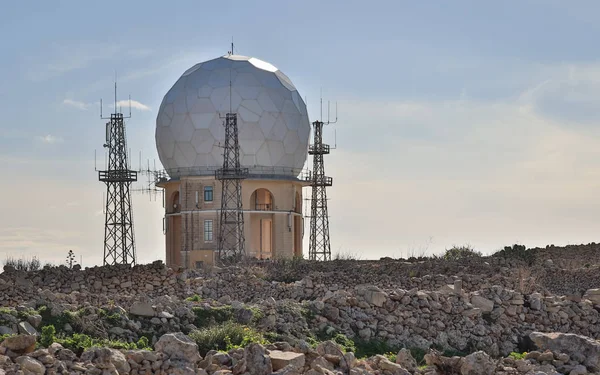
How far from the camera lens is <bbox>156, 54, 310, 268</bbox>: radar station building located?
143ft

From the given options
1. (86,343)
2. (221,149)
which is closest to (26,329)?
(86,343)

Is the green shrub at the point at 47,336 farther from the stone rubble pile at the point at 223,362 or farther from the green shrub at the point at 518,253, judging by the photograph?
the green shrub at the point at 518,253

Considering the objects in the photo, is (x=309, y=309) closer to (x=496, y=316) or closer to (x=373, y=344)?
(x=373, y=344)

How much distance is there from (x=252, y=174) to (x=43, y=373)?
3095cm

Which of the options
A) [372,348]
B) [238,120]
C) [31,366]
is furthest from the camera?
[238,120]

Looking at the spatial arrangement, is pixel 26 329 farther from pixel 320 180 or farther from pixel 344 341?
pixel 320 180

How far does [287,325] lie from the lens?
59.2 ft

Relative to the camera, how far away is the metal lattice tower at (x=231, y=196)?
137ft

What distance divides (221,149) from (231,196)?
6.20 ft

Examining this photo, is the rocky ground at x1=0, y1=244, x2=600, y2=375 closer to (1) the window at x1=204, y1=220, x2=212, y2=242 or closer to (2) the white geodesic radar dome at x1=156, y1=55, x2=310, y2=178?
(1) the window at x1=204, y1=220, x2=212, y2=242

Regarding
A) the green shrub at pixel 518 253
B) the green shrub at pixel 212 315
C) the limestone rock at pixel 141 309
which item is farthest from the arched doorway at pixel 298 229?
the limestone rock at pixel 141 309

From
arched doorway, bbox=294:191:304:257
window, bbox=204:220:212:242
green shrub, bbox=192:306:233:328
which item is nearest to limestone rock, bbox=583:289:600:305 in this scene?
green shrub, bbox=192:306:233:328

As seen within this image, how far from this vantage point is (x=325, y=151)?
45.9m

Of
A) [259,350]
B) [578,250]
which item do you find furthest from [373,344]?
[578,250]
